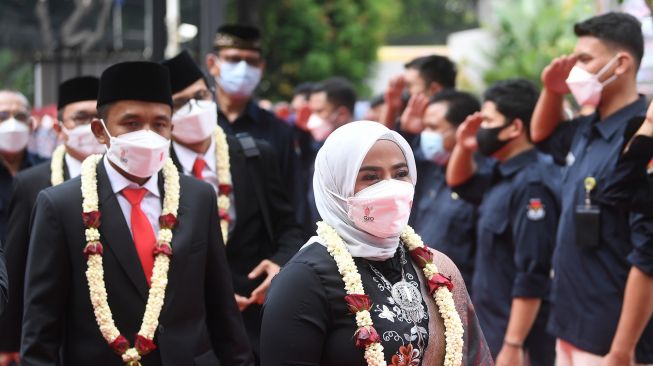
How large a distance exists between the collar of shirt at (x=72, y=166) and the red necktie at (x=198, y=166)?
0.67m

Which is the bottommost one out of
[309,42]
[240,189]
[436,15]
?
[436,15]

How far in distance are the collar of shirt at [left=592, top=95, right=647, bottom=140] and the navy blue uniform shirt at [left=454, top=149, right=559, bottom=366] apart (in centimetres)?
100

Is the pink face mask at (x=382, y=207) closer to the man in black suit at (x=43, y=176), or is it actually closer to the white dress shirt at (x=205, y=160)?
the man in black suit at (x=43, y=176)

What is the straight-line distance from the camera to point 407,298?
391 centimetres

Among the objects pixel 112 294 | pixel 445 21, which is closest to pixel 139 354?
pixel 112 294

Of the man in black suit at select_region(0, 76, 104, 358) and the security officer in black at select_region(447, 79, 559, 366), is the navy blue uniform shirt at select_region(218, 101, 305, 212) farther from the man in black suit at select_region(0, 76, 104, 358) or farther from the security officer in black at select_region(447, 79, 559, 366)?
the security officer in black at select_region(447, 79, 559, 366)

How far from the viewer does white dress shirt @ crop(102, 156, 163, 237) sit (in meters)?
4.90

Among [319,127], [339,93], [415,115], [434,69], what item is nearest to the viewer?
[415,115]

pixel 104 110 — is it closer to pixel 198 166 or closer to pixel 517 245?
pixel 198 166

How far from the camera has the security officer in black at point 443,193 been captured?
7.77m

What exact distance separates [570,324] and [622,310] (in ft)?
1.38

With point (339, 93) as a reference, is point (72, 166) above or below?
above

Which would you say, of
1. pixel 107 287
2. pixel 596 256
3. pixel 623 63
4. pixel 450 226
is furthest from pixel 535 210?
pixel 107 287

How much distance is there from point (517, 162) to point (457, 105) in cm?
106
